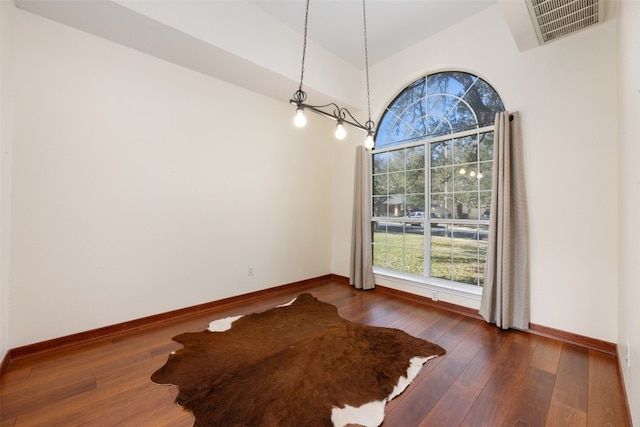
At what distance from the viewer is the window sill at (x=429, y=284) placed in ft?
10.6

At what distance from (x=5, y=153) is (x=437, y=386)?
378 centimetres

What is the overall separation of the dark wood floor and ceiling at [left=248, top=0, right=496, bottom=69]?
12.0 ft

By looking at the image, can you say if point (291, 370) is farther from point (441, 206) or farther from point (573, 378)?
point (441, 206)

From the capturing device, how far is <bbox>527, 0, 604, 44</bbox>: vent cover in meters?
2.12

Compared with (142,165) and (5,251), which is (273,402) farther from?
(142,165)

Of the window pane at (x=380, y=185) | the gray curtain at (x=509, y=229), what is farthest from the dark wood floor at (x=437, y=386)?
the window pane at (x=380, y=185)

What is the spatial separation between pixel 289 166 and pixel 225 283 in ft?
6.57

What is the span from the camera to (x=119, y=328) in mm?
2697

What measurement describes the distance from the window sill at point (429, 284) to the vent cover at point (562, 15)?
278cm

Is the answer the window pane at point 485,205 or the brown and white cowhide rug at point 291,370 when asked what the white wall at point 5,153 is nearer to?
the brown and white cowhide rug at point 291,370

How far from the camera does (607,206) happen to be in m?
2.32

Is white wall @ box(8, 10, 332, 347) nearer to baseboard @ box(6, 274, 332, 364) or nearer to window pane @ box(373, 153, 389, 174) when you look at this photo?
baseboard @ box(6, 274, 332, 364)

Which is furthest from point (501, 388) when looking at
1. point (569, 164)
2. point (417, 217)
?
point (417, 217)

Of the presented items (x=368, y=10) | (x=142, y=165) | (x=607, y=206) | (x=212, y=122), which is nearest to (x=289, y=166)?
(x=212, y=122)
